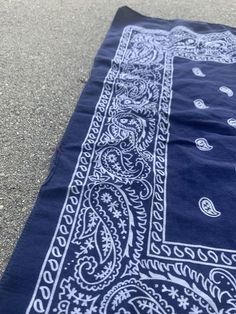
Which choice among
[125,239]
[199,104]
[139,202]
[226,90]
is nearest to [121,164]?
[139,202]

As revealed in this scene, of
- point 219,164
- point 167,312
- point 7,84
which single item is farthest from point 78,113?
point 167,312

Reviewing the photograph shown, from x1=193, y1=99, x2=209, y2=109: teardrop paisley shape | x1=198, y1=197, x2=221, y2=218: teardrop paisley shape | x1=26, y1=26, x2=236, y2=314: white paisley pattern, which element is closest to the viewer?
x1=26, y1=26, x2=236, y2=314: white paisley pattern

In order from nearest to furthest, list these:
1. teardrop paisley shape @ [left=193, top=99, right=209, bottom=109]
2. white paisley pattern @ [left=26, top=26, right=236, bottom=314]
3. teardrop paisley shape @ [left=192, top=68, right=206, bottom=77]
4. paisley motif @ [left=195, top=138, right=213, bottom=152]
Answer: white paisley pattern @ [left=26, top=26, right=236, bottom=314], paisley motif @ [left=195, top=138, right=213, bottom=152], teardrop paisley shape @ [left=193, top=99, right=209, bottom=109], teardrop paisley shape @ [left=192, top=68, right=206, bottom=77]

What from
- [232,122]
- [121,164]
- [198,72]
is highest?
[198,72]

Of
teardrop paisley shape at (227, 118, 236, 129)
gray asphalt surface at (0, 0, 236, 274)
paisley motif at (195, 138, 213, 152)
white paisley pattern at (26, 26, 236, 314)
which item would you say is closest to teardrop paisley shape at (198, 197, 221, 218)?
white paisley pattern at (26, 26, 236, 314)

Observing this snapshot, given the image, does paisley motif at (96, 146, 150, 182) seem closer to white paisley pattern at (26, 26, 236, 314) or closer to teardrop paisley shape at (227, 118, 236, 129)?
white paisley pattern at (26, 26, 236, 314)

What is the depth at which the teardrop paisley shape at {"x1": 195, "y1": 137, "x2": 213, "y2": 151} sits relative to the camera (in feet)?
4.31

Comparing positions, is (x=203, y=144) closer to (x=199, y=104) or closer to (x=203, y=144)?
(x=203, y=144)

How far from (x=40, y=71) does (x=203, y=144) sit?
2.44 feet

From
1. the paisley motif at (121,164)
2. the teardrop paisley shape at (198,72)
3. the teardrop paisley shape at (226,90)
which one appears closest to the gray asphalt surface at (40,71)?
the paisley motif at (121,164)

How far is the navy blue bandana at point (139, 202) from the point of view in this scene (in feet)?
3.04

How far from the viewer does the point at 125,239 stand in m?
1.04

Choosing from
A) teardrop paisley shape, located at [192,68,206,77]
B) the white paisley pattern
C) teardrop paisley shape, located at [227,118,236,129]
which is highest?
teardrop paisley shape, located at [192,68,206,77]

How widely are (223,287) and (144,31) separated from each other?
4.23 ft
